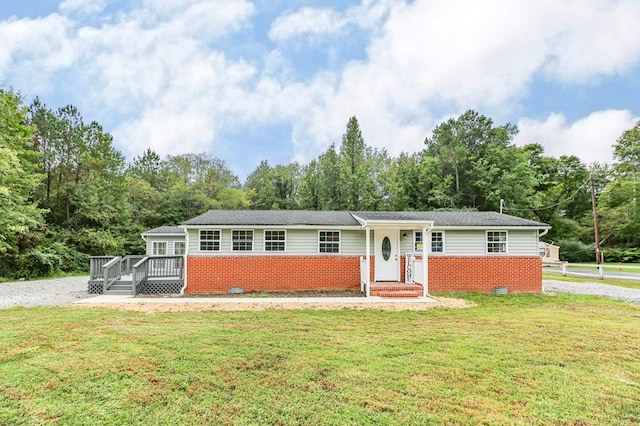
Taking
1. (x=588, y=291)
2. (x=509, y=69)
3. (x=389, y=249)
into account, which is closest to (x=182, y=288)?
(x=389, y=249)

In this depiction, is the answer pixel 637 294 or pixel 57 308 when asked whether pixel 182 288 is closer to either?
pixel 57 308

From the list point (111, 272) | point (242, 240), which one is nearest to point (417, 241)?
point (242, 240)

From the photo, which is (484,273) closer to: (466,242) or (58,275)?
(466,242)

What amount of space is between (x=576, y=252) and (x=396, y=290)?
31.5 metres

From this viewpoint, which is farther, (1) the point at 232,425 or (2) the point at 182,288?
(2) the point at 182,288

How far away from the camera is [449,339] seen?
5863 mm

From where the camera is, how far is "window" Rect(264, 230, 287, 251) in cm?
1234

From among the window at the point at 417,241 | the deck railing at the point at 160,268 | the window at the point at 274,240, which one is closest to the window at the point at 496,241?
the window at the point at 417,241

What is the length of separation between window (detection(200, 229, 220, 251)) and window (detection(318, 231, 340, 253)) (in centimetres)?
383

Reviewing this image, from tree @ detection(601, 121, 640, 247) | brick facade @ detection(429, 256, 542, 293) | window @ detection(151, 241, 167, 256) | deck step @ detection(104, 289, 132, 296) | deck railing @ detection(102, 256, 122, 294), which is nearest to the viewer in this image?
deck step @ detection(104, 289, 132, 296)

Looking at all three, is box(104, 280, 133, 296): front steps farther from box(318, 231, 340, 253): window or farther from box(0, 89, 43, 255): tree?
box(318, 231, 340, 253): window

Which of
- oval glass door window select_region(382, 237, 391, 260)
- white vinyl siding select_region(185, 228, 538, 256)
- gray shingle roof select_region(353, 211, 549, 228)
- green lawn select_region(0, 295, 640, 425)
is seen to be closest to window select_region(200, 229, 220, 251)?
white vinyl siding select_region(185, 228, 538, 256)

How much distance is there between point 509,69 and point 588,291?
11430mm

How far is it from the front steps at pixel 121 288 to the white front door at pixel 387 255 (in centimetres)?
905
